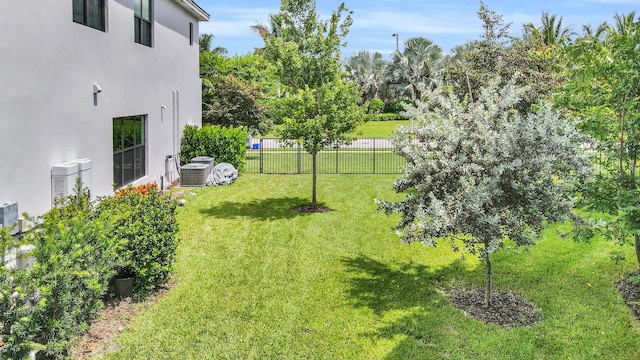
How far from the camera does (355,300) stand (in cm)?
757

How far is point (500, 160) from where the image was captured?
639cm

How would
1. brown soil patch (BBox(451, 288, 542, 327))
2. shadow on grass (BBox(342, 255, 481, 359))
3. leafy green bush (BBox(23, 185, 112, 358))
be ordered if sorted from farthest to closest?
brown soil patch (BBox(451, 288, 542, 327))
shadow on grass (BBox(342, 255, 481, 359))
leafy green bush (BBox(23, 185, 112, 358))

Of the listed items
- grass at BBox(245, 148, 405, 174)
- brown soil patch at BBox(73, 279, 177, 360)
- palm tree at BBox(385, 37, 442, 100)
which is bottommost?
brown soil patch at BBox(73, 279, 177, 360)

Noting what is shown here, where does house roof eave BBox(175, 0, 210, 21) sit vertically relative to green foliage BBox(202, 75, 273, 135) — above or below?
above

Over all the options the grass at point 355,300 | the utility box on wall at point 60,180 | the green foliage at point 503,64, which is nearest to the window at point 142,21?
the grass at point 355,300

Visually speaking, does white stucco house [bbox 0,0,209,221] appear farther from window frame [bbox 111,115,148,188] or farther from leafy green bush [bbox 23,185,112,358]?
leafy green bush [bbox 23,185,112,358]

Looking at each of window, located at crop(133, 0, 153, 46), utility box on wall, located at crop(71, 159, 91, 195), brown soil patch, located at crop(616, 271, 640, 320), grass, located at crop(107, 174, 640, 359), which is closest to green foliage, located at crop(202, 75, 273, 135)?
window, located at crop(133, 0, 153, 46)

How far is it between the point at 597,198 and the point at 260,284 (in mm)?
5132

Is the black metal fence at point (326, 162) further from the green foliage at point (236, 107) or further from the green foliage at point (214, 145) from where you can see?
the green foliage at point (236, 107)

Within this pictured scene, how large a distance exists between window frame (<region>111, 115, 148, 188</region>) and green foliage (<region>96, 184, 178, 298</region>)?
493cm

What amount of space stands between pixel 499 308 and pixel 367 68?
58122 millimetres

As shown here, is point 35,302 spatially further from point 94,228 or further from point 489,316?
point 489,316

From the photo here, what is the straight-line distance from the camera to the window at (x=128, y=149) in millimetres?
12297

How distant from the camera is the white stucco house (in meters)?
7.65
